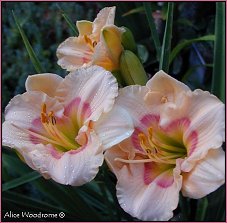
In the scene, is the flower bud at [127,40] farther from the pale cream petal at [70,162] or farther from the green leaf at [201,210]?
the green leaf at [201,210]

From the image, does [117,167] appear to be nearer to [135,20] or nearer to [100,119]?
[100,119]

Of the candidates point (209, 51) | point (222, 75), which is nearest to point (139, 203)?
point (222, 75)

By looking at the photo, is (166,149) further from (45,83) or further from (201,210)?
(201,210)

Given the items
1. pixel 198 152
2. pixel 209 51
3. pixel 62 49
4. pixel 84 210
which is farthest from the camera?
pixel 209 51

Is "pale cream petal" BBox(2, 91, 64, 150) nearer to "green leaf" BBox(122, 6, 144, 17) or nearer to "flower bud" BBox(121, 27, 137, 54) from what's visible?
"flower bud" BBox(121, 27, 137, 54)

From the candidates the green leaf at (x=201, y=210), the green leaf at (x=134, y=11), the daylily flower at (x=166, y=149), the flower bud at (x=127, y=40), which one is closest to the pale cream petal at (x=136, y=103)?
the daylily flower at (x=166, y=149)

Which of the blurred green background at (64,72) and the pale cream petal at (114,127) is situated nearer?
the pale cream petal at (114,127)

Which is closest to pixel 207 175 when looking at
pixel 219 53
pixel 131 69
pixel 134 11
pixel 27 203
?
pixel 131 69
